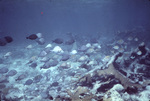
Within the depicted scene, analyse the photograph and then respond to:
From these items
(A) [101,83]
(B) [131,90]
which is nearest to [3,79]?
(A) [101,83]

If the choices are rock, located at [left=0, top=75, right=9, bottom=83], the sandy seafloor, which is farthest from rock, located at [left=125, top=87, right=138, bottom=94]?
rock, located at [left=0, top=75, right=9, bottom=83]

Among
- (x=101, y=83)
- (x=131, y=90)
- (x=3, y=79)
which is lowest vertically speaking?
(x=131, y=90)

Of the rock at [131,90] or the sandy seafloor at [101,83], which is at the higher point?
the sandy seafloor at [101,83]

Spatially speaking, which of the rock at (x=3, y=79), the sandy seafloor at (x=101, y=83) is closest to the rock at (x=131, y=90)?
the sandy seafloor at (x=101, y=83)

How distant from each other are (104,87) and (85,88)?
811mm

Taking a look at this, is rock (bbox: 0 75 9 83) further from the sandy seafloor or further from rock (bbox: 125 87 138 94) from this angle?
rock (bbox: 125 87 138 94)

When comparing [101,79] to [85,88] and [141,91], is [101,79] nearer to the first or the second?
[85,88]

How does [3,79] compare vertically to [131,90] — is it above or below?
above

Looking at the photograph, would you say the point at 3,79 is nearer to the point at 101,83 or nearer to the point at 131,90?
the point at 101,83

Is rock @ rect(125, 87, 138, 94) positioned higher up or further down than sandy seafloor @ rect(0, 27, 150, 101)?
further down

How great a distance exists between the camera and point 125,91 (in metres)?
3.88

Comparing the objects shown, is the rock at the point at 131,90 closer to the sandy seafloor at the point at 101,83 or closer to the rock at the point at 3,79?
the sandy seafloor at the point at 101,83

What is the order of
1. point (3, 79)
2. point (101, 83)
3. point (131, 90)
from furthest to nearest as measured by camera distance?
point (3, 79), point (101, 83), point (131, 90)

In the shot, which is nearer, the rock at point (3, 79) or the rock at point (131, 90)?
the rock at point (131, 90)
